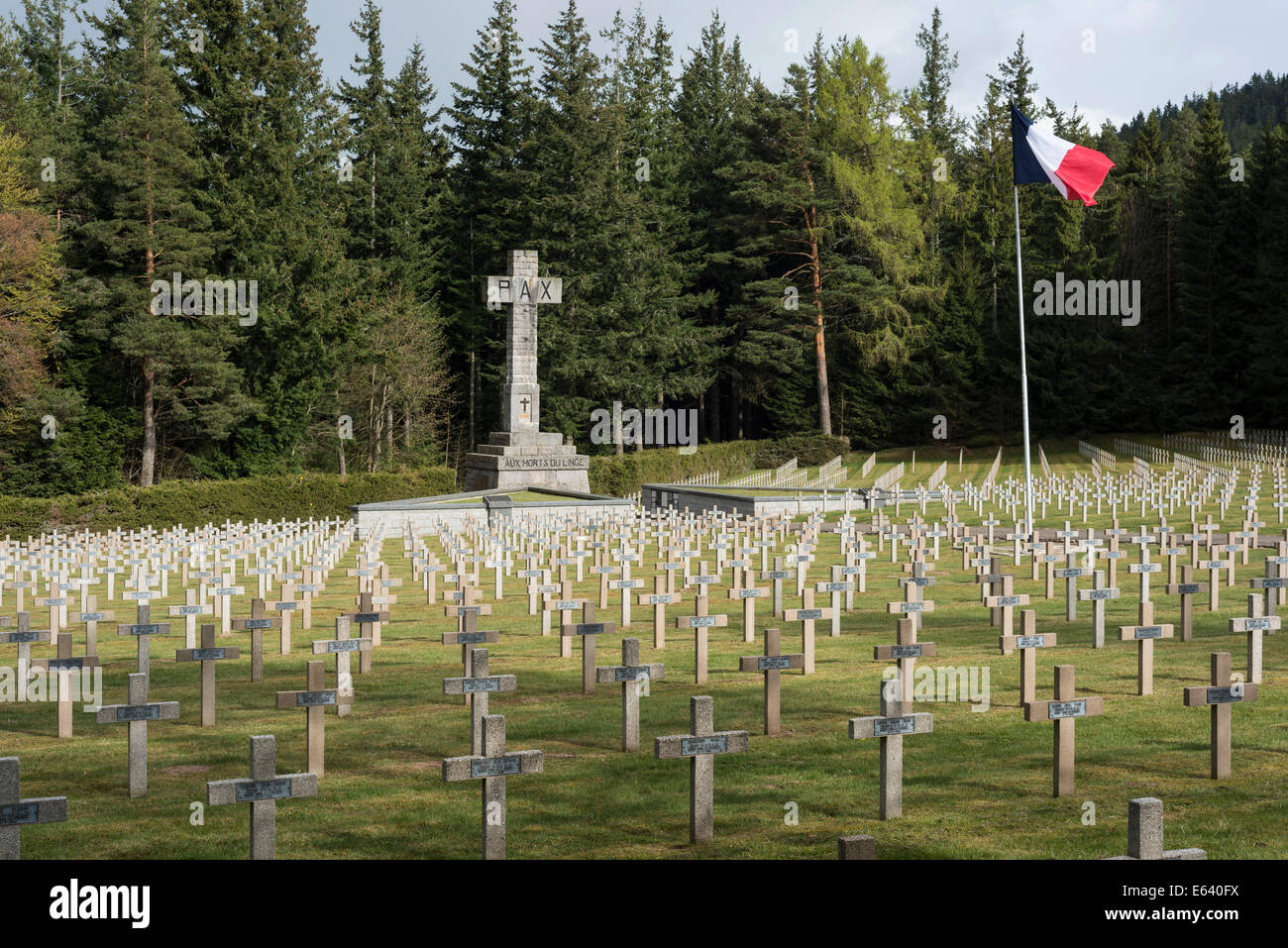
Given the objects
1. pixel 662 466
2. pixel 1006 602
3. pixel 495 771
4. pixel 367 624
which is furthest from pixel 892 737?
pixel 662 466

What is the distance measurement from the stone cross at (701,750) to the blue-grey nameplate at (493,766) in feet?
2.53

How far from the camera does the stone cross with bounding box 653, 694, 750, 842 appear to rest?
6.40 meters

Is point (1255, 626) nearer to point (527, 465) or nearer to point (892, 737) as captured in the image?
point (892, 737)

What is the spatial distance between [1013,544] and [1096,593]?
28.0ft

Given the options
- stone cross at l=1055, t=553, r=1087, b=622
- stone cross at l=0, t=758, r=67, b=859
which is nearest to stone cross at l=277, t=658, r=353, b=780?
stone cross at l=0, t=758, r=67, b=859

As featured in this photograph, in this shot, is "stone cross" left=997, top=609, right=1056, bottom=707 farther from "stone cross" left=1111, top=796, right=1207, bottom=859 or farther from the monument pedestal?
the monument pedestal

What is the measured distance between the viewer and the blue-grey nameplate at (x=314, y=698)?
7777 mm

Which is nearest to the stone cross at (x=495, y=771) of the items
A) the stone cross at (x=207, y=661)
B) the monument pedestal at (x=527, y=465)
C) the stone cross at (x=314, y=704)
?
the stone cross at (x=314, y=704)

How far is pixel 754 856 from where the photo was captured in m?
6.35

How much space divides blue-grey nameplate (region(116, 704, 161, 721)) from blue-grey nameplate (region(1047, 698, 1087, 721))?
509 cm

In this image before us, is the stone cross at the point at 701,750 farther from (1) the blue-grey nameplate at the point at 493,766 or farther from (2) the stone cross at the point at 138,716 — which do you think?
(2) the stone cross at the point at 138,716

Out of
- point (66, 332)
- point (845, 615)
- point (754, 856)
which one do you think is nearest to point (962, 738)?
point (754, 856)

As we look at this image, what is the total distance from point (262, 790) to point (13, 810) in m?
0.97

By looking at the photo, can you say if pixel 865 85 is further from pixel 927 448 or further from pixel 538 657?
pixel 538 657
